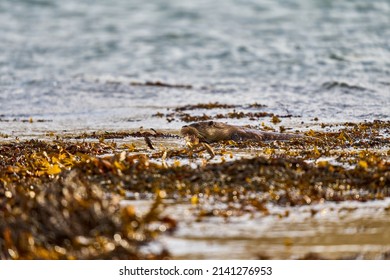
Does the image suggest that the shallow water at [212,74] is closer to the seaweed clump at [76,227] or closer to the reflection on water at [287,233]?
the reflection on water at [287,233]

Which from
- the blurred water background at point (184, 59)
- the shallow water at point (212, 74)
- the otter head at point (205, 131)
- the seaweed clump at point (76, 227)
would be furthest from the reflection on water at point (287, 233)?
the blurred water background at point (184, 59)

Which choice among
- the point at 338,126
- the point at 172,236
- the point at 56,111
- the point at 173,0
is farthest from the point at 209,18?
the point at 172,236

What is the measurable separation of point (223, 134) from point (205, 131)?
199 millimetres

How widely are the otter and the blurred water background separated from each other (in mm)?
1984

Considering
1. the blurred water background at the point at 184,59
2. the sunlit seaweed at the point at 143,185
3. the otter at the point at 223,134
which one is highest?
the sunlit seaweed at the point at 143,185

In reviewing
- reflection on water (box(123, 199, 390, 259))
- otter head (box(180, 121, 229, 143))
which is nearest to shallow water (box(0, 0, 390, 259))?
reflection on water (box(123, 199, 390, 259))

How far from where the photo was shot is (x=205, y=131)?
8.33 metres

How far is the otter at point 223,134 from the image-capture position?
8.23 meters

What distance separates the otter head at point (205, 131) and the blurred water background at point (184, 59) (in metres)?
1.93

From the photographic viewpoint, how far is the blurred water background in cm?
1241

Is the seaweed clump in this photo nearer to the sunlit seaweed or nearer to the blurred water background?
the sunlit seaweed

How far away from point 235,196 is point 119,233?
4.17 feet

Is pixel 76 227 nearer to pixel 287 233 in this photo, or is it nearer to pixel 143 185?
pixel 287 233
